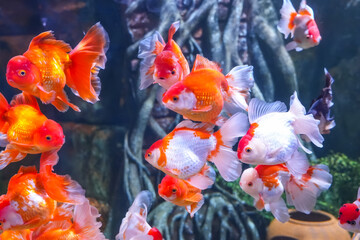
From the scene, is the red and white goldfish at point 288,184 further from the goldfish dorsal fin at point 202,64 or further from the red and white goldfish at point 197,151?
the goldfish dorsal fin at point 202,64

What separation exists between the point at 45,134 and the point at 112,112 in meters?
3.82

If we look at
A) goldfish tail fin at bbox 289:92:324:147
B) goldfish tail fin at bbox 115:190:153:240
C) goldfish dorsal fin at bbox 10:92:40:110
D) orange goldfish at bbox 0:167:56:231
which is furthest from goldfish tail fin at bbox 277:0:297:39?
orange goldfish at bbox 0:167:56:231

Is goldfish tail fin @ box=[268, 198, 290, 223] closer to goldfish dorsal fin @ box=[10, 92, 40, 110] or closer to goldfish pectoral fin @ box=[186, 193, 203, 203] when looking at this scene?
goldfish pectoral fin @ box=[186, 193, 203, 203]

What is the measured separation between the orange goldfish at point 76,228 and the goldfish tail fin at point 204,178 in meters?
0.43

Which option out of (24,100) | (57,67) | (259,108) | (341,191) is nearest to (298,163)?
→ (259,108)

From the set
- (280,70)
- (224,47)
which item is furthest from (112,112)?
(280,70)

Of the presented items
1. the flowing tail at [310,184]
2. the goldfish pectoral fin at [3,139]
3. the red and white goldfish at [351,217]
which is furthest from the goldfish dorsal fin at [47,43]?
the red and white goldfish at [351,217]

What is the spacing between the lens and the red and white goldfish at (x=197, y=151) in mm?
1152

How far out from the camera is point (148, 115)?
4227 mm

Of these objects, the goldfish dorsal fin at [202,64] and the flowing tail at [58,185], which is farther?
the goldfish dorsal fin at [202,64]

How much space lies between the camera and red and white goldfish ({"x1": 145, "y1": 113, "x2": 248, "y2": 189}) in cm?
115

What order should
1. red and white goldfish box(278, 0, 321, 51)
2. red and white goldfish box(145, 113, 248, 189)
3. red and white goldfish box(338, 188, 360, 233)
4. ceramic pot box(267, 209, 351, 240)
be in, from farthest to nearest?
ceramic pot box(267, 209, 351, 240), red and white goldfish box(278, 0, 321, 51), red and white goldfish box(338, 188, 360, 233), red and white goldfish box(145, 113, 248, 189)

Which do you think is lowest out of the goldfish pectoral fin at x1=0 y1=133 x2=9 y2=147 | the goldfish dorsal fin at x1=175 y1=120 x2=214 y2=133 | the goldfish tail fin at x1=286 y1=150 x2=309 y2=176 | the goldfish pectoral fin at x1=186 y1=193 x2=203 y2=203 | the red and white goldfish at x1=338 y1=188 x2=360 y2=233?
the red and white goldfish at x1=338 y1=188 x2=360 y2=233

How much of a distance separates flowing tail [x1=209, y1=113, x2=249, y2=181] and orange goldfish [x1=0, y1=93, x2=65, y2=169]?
56cm
